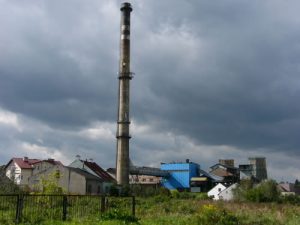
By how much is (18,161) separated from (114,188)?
23.9 meters

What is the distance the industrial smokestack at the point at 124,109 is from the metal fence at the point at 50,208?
121ft

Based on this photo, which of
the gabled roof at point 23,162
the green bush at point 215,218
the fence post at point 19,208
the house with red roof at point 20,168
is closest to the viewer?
the fence post at point 19,208

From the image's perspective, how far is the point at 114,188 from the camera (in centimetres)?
5562

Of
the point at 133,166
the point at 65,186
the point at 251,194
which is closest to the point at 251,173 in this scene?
the point at 133,166

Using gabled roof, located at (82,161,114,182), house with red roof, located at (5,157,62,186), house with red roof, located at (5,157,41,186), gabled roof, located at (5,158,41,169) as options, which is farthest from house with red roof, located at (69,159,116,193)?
gabled roof, located at (5,158,41,169)

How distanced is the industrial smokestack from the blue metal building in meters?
28.2

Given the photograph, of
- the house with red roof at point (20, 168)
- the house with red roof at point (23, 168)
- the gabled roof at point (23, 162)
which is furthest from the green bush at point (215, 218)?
the gabled roof at point (23, 162)

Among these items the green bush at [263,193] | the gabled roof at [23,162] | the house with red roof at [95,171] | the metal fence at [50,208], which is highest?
the gabled roof at [23,162]

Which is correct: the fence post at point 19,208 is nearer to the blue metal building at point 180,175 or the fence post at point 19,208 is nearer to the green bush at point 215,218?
the green bush at point 215,218

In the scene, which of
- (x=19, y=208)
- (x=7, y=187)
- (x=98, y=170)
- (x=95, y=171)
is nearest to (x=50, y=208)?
(x=19, y=208)

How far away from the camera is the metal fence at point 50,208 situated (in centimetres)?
1549

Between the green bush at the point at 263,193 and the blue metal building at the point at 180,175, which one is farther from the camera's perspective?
the blue metal building at the point at 180,175

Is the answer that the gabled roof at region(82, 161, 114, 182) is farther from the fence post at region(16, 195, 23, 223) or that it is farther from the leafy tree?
the fence post at region(16, 195, 23, 223)

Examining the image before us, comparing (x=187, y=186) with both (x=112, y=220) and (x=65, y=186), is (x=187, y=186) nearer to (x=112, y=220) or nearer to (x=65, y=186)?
(x=65, y=186)
